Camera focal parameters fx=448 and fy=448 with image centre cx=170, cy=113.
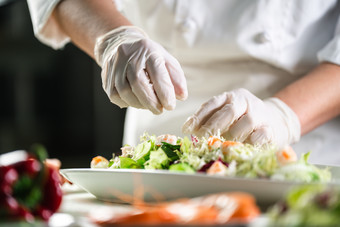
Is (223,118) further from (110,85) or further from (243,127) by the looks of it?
(110,85)

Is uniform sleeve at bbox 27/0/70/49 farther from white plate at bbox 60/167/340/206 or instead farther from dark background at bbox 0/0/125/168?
dark background at bbox 0/0/125/168

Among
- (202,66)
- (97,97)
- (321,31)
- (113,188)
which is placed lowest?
(97,97)

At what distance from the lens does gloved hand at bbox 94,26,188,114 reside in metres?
1.46

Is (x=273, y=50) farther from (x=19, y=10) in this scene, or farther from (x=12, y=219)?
(x=19, y=10)

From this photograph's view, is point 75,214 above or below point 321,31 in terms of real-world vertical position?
below

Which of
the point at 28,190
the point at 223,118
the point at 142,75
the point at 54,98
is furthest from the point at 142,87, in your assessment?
the point at 54,98

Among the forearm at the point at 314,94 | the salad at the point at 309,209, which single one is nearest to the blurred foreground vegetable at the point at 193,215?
the salad at the point at 309,209

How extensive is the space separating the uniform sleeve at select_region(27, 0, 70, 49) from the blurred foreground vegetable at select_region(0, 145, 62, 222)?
4.49 ft

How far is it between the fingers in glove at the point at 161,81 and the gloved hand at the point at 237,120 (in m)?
0.12

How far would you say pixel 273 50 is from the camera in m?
1.85

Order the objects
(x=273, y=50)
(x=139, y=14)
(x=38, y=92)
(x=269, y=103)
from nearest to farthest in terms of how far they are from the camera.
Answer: (x=269, y=103) < (x=273, y=50) < (x=139, y=14) < (x=38, y=92)

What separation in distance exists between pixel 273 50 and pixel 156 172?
1.12 metres

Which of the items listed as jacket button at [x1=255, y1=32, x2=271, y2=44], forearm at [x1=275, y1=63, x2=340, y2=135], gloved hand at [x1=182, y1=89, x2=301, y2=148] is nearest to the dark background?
jacket button at [x1=255, y1=32, x2=271, y2=44]

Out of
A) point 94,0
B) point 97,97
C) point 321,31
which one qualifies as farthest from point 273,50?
point 97,97
